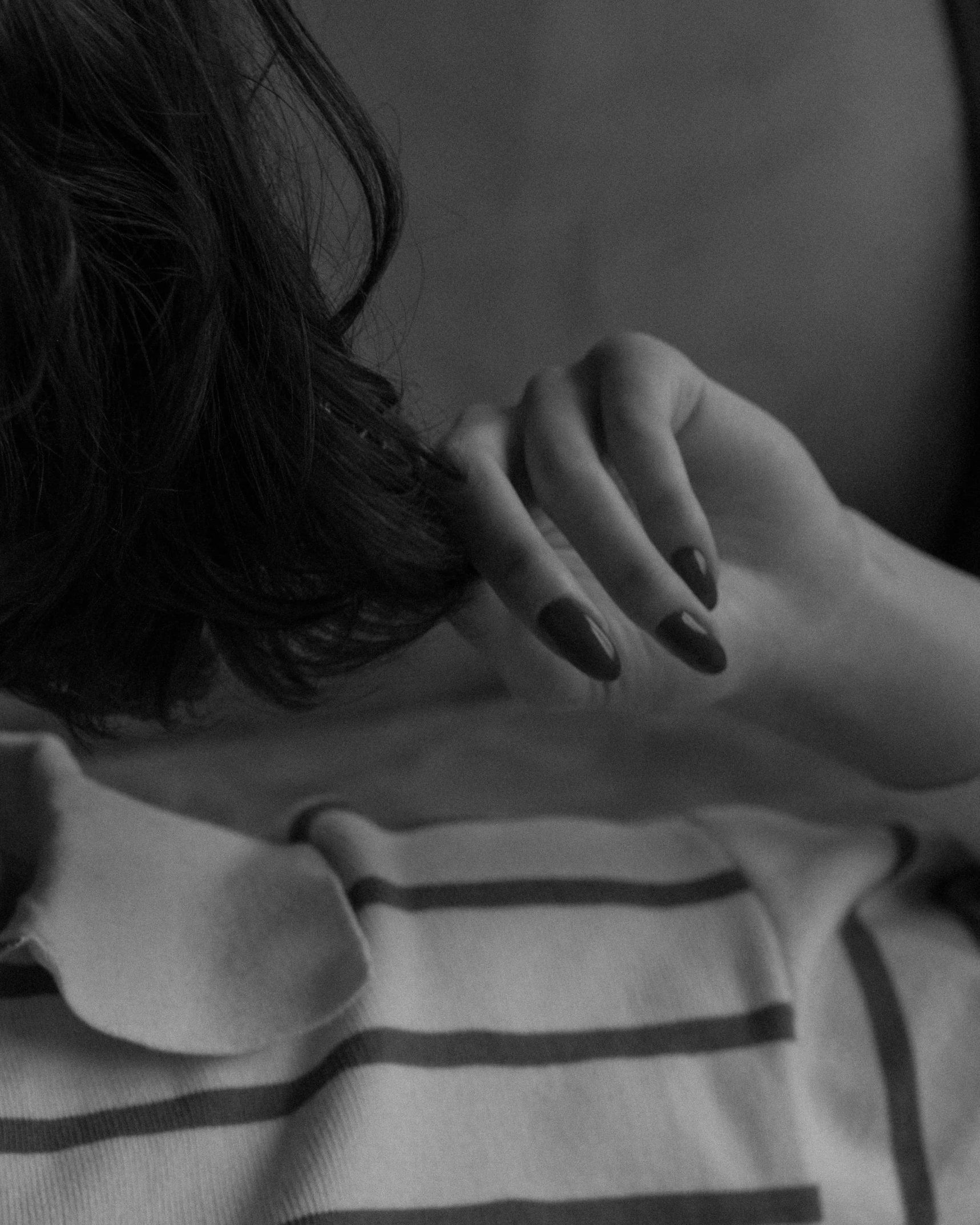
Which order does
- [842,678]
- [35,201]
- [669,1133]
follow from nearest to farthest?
[35,201] < [669,1133] < [842,678]

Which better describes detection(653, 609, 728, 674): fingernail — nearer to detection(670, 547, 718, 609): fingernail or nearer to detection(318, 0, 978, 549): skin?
detection(670, 547, 718, 609): fingernail

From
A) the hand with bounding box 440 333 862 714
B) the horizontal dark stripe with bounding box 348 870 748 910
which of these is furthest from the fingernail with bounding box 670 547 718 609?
the horizontal dark stripe with bounding box 348 870 748 910

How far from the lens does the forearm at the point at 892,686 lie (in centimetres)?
67

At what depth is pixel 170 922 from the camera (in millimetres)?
579

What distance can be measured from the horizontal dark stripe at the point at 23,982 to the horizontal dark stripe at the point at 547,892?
0.38 ft

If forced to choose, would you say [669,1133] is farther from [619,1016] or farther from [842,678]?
[842,678]

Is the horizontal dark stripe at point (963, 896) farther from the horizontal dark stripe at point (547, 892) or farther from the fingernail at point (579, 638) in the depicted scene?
the fingernail at point (579, 638)

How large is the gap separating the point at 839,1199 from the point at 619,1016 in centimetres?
10

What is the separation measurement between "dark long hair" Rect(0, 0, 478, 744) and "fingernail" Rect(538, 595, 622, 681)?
0.06 meters

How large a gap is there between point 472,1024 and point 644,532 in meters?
0.19

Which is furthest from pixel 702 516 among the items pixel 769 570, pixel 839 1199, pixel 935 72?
pixel 935 72

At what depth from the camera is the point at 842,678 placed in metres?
0.68

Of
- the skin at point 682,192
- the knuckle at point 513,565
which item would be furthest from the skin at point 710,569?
the skin at point 682,192

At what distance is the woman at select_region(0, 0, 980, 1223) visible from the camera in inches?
18.2
